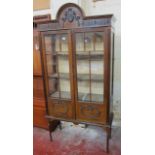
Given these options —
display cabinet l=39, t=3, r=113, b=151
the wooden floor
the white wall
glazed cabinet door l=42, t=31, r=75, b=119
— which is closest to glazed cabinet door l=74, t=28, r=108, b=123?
display cabinet l=39, t=3, r=113, b=151

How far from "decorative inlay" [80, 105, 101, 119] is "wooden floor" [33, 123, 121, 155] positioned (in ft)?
1.43

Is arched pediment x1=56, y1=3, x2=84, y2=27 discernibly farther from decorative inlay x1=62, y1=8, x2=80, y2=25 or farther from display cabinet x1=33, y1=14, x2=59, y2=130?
display cabinet x1=33, y1=14, x2=59, y2=130

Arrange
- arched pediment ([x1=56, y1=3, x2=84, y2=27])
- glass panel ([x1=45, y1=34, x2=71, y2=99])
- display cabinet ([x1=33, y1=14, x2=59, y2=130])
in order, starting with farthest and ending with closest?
display cabinet ([x1=33, y1=14, x2=59, y2=130]), glass panel ([x1=45, y1=34, x2=71, y2=99]), arched pediment ([x1=56, y1=3, x2=84, y2=27])

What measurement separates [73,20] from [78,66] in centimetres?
58

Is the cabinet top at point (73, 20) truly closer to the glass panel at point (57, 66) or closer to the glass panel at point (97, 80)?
the glass panel at point (57, 66)

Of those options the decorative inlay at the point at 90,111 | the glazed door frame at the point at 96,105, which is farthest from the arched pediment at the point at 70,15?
the decorative inlay at the point at 90,111

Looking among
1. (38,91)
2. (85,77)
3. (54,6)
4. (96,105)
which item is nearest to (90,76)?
(85,77)

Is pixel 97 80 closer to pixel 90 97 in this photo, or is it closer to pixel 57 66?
pixel 90 97

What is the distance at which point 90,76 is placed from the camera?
7.45 feet

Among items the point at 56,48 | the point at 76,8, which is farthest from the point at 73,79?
the point at 76,8

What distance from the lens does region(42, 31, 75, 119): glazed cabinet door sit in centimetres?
226
